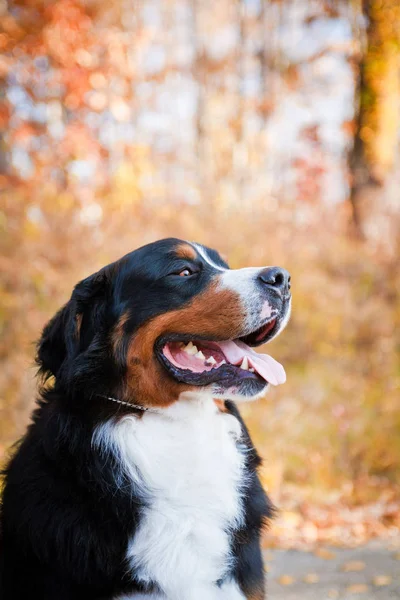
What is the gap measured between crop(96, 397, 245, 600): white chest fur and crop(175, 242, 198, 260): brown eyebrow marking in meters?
0.75

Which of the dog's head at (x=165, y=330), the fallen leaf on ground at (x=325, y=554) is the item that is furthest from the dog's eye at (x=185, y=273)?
the fallen leaf on ground at (x=325, y=554)

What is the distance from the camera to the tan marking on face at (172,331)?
2881mm

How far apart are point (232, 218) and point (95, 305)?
7.87 metres

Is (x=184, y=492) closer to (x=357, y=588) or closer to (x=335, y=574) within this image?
(x=357, y=588)

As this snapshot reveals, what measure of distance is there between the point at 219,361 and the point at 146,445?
1.76 ft

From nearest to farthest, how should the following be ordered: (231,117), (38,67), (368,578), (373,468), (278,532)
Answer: (368,578), (278,532), (373,468), (38,67), (231,117)

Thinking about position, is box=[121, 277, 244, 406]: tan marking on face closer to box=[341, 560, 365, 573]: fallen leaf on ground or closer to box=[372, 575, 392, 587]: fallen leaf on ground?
box=[372, 575, 392, 587]: fallen leaf on ground

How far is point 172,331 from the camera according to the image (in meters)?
2.98

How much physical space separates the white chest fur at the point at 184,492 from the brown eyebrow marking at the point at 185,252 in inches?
29.6

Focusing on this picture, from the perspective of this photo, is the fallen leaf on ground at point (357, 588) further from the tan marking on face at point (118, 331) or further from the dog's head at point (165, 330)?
the tan marking on face at point (118, 331)

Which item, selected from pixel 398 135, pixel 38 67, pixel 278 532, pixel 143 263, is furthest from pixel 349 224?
pixel 143 263

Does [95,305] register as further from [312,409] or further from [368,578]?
[312,409]

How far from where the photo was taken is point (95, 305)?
10.0 feet

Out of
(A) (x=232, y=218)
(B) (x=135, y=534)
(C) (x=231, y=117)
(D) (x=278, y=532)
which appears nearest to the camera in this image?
(B) (x=135, y=534)
